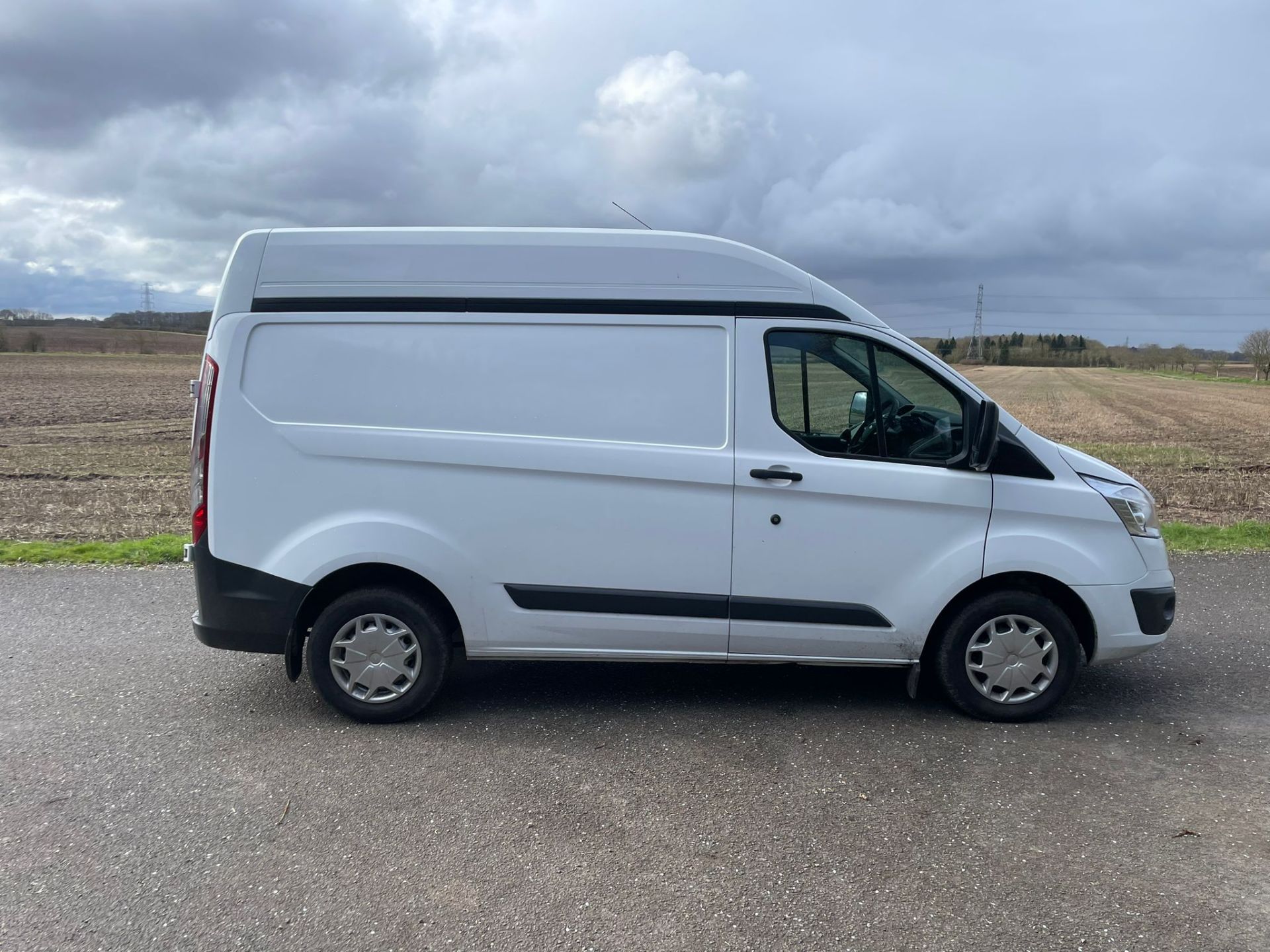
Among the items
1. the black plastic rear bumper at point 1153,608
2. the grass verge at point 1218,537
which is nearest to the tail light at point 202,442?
the black plastic rear bumper at point 1153,608

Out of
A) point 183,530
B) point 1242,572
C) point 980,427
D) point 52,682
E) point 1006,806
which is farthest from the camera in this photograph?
point 183,530

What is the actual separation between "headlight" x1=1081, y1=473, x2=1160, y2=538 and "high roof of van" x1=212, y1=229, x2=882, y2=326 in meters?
1.87

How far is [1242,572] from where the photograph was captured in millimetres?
7648

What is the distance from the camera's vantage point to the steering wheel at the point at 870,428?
4512mm

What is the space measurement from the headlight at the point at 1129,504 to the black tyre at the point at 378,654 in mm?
3220

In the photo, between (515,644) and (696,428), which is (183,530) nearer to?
(515,644)

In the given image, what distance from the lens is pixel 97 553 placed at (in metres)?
7.94

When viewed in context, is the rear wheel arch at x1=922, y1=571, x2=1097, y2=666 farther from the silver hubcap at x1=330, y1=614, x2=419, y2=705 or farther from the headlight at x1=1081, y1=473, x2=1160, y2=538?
the silver hubcap at x1=330, y1=614, x2=419, y2=705

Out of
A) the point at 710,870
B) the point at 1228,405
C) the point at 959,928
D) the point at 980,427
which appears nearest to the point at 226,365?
the point at 710,870

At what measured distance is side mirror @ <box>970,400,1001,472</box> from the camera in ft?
14.3

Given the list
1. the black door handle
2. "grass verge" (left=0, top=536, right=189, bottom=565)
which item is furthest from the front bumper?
"grass verge" (left=0, top=536, right=189, bottom=565)

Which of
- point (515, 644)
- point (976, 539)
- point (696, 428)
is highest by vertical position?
point (696, 428)

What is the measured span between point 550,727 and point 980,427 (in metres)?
2.44

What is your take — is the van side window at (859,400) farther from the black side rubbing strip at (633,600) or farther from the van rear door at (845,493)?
the black side rubbing strip at (633,600)
